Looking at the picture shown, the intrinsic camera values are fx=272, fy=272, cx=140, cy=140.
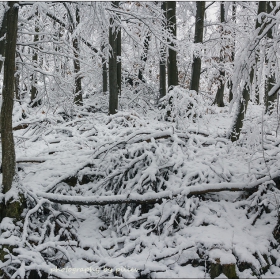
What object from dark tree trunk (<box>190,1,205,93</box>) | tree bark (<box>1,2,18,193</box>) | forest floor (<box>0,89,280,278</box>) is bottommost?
forest floor (<box>0,89,280,278</box>)

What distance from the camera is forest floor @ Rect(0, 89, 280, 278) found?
10.3ft

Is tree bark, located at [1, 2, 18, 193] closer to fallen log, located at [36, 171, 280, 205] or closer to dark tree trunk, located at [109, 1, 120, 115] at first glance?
Result: fallen log, located at [36, 171, 280, 205]

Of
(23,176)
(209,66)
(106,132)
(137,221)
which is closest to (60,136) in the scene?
(106,132)

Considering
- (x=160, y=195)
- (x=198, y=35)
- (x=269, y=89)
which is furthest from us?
(x=198, y=35)

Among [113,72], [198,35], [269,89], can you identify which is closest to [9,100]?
[113,72]

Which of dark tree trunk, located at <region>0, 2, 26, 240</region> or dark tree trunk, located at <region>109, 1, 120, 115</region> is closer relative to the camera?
dark tree trunk, located at <region>0, 2, 26, 240</region>

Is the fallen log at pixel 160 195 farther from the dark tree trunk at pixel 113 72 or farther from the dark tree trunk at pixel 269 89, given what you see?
the dark tree trunk at pixel 113 72

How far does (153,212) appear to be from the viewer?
151 inches

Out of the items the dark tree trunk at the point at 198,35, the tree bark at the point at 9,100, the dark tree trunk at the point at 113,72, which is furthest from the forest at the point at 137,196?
the dark tree trunk at the point at 198,35

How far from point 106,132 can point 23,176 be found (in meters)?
2.11

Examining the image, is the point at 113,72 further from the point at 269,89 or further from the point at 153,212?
the point at 153,212

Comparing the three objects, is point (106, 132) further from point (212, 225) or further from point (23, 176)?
point (212, 225)

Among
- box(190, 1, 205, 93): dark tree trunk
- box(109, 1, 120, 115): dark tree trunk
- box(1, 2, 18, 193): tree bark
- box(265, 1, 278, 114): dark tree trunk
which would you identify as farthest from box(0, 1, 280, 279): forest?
box(190, 1, 205, 93): dark tree trunk

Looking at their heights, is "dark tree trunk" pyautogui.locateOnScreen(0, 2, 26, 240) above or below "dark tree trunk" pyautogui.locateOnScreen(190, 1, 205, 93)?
below
